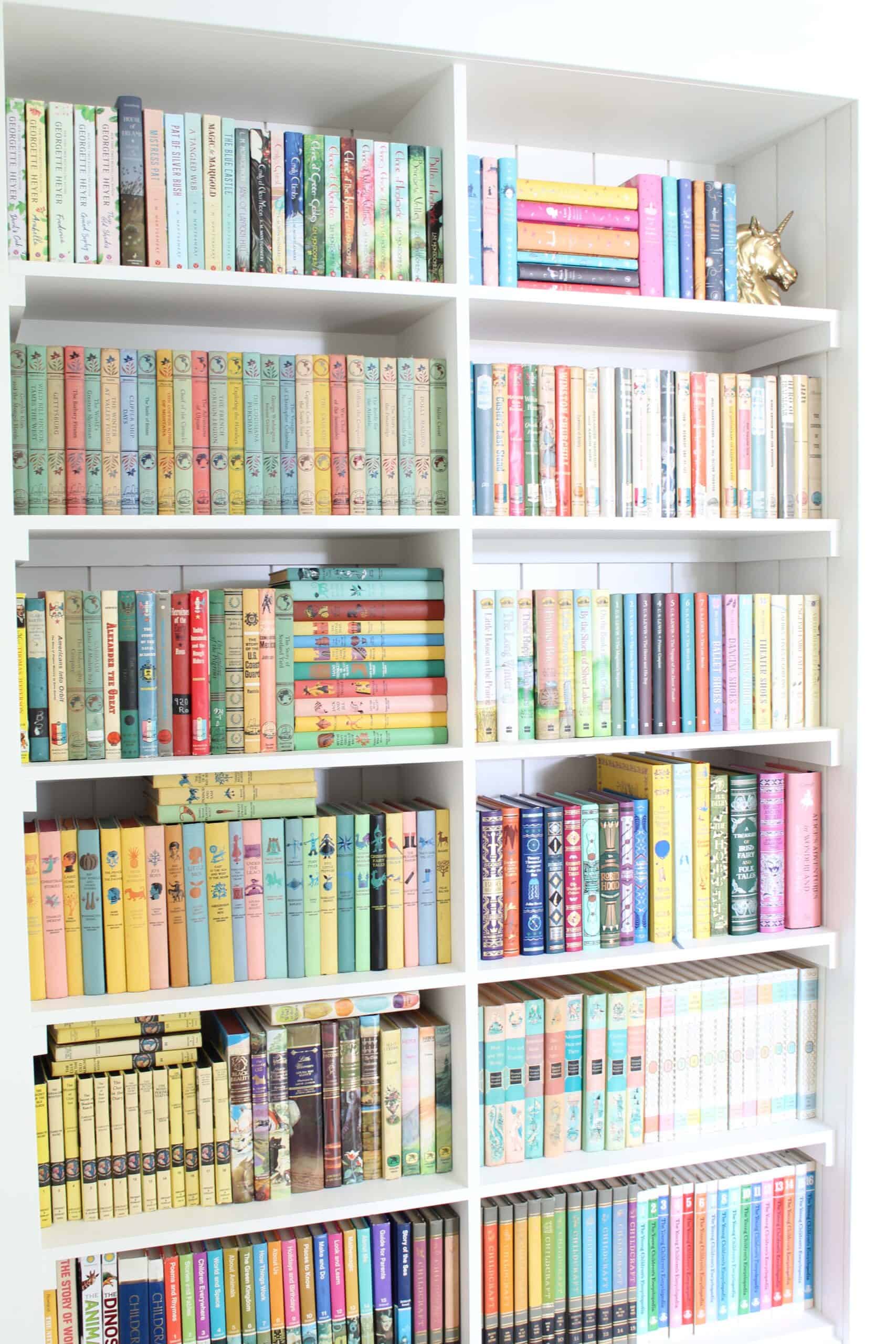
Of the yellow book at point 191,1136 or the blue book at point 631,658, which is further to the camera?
the blue book at point 631,658

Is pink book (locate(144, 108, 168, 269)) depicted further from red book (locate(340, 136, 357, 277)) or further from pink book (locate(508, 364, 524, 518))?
pink book (locate(508, 364, 524, 518))

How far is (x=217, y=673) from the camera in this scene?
1702 millimetres

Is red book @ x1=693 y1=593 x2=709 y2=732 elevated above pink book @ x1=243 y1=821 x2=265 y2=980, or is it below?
above

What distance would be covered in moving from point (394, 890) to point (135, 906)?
379 mm

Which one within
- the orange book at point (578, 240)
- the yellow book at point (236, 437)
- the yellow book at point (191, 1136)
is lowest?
the yellow book at point (191, 1136)

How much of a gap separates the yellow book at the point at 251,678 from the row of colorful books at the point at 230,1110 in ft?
1.36

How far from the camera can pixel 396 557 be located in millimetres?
2053

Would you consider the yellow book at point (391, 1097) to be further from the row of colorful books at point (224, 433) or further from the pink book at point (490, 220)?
the pink book at point (490, 220)

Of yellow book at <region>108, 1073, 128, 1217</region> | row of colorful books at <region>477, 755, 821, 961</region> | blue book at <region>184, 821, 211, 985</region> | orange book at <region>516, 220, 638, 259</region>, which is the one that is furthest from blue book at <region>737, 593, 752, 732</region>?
yellow book at <region>108, 1073, 128, 1217</region>

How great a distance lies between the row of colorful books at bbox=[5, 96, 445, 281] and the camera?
1593mm

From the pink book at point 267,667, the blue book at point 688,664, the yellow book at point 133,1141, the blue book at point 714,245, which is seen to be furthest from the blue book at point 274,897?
the blue book at point 714,245

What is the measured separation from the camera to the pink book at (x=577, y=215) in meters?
1.85

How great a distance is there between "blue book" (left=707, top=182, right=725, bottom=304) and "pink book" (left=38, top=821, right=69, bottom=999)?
4.40 feet

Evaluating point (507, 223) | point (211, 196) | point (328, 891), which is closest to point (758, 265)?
point (507, 223)
